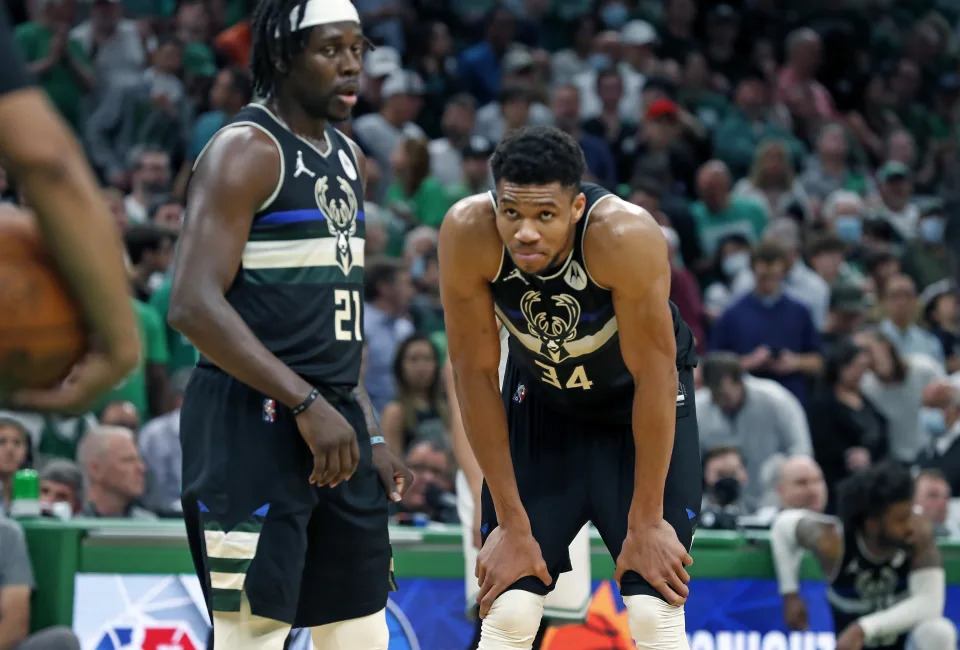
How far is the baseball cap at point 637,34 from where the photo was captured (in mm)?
14164

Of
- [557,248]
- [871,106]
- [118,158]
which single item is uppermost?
[557,248]

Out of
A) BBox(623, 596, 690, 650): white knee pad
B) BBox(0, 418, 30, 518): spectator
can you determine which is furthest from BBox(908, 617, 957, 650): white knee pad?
BBox(0, 418, 30, 518): spectator

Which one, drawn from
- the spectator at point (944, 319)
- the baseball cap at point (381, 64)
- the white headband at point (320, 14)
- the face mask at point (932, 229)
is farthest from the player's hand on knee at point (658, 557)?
the face mask at point (932, 229)

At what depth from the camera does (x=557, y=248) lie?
13.3 ft

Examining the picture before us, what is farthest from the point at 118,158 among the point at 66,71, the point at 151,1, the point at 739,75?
the point at 739,75

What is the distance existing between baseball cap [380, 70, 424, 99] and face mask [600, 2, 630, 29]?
3.00 metres

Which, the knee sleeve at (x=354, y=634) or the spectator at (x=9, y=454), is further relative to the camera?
the spectator at (x=9, y=454)

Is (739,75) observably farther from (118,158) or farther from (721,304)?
(118,158)

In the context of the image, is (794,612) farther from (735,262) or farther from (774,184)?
(774,184)

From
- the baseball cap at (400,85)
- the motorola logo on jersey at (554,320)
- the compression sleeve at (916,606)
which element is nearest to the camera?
the motorola logo on jersey at (554,320)

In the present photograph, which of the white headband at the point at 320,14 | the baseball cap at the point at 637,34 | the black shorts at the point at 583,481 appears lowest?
the baseball cap at the point at 637,34

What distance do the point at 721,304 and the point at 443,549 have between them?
4.80 m

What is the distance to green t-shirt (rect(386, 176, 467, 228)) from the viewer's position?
424 inches

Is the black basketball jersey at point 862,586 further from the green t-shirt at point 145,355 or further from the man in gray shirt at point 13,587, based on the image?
the green t-shirt at point 145,355
